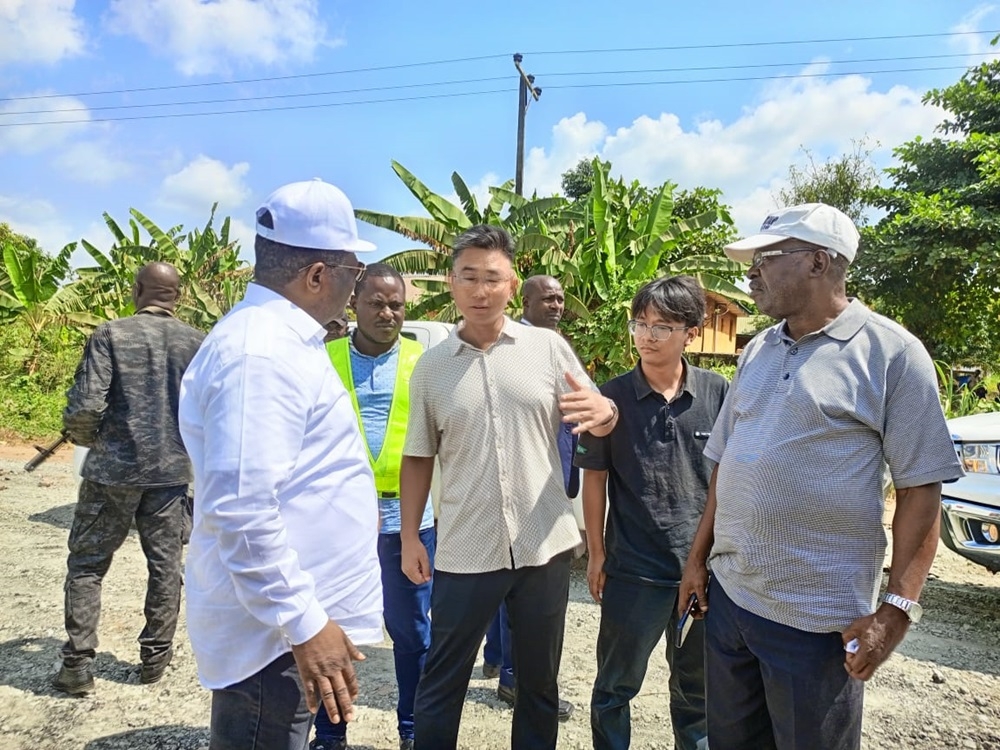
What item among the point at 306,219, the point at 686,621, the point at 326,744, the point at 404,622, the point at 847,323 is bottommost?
the point at 326,744

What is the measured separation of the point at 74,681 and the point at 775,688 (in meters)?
3.25

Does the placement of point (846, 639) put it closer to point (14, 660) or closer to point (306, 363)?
point (306, 363)

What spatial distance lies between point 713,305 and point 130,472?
21.0 m

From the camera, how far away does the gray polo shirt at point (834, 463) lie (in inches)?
73.6

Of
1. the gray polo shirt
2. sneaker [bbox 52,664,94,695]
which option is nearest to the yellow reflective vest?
the gray polo shirt

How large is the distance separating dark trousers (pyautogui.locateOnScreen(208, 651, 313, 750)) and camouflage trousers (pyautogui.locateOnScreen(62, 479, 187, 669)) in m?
2.29

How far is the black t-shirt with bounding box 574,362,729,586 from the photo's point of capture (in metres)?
2.65

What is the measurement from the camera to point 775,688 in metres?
2.01

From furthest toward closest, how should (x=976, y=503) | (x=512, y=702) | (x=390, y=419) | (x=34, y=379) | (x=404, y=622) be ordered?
1. (x=34, y=379)
2. (x=976, y=503)
3. (x=512, y=702)
4. (x=390, y=419)
5. (x=404, y=622)

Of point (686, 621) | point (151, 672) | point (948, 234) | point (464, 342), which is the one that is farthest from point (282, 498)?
point (948, 234)

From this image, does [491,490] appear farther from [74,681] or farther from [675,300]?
[74,681]

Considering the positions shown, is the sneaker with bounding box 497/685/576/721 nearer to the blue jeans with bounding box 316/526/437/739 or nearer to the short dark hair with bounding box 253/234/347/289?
the blue jeans with bounding box 316/526/437/739

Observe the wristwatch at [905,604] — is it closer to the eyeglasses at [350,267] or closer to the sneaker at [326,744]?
the eyeglasses at [350,267]

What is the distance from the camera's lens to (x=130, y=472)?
11.8ft
